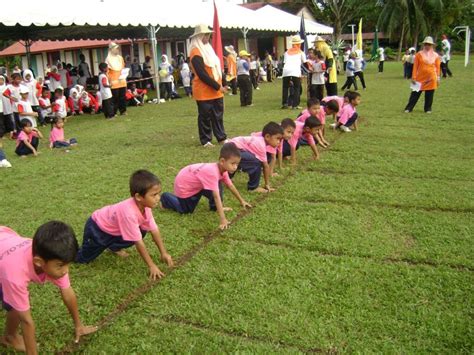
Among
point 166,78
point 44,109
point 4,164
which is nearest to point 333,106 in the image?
point 4,164

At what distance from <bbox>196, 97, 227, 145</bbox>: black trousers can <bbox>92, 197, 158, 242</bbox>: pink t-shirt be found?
14.4 ft

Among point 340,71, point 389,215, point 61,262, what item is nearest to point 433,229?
point 389,215

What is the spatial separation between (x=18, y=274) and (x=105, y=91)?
Result: 10687 mm

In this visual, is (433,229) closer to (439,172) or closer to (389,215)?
(389,215)

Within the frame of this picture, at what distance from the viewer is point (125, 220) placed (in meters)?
3.38

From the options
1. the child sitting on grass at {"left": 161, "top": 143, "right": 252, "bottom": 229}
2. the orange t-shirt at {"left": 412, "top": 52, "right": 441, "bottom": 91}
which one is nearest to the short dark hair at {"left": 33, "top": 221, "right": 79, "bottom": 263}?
the child sitting on grass at {"left": 161, "top": 143, "right": 252, "bottom": 229}

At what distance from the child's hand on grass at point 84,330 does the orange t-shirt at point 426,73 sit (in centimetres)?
949

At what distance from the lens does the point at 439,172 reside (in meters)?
6.07

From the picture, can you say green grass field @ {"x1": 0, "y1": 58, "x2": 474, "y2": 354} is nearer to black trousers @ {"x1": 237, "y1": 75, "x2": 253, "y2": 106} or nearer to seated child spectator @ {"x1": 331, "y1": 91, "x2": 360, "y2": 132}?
seated child spectator @ {"x1": 331, "y1": 91, "x2": 360, "y2": 132}

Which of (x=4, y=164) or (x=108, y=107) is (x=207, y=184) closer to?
(x=4, y=164)

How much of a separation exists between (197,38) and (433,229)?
487 cm

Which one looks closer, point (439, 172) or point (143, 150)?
point (439, 172)

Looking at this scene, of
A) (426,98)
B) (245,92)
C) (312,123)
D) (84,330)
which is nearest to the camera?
(84,330)

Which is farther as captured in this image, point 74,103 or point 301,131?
point 74,103
